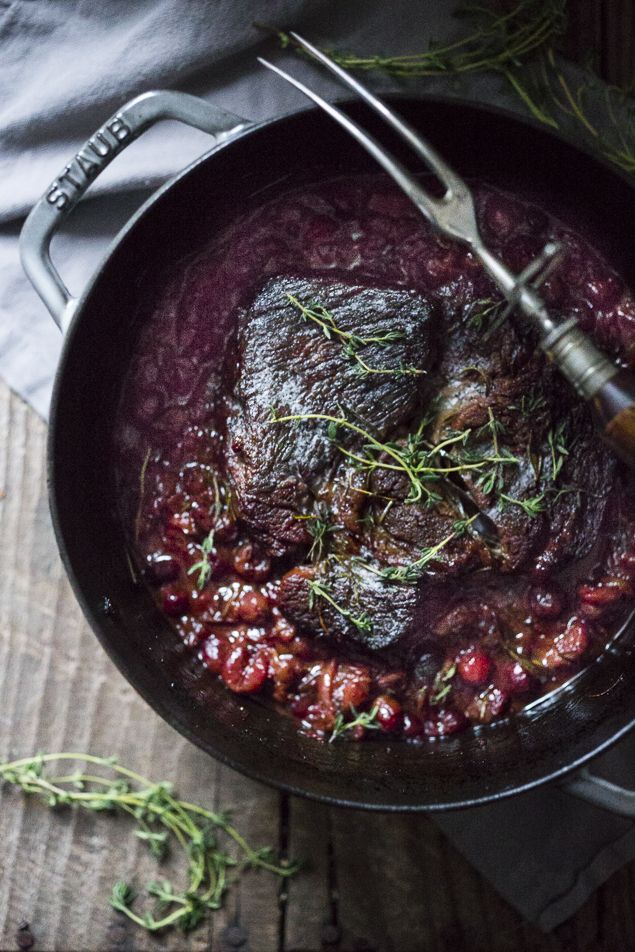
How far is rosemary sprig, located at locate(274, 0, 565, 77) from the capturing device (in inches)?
104

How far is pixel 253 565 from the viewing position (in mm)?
2551

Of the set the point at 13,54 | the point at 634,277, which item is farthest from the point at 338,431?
the point at 13,54

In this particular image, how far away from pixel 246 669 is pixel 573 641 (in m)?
0.95

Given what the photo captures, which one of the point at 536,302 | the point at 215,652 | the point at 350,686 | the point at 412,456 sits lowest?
the point at 350,686

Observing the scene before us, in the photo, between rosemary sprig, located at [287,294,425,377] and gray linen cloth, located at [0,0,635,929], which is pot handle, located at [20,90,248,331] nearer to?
gray linen cloth, located at [0,0,635,929]

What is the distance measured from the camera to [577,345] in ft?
6.74

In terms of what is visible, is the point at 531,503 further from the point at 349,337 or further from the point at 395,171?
the point at 395,171

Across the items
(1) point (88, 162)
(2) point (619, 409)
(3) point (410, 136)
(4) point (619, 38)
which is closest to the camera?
(2) point (619, 409)

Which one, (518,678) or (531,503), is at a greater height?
(531,503)

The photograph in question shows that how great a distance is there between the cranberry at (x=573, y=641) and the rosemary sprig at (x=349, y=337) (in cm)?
86

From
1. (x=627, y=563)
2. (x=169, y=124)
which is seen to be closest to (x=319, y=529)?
(x=627, y=563)

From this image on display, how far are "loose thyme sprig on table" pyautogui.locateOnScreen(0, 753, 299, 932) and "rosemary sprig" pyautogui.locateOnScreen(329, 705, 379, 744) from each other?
56 cm

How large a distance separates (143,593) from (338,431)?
2.50 feet

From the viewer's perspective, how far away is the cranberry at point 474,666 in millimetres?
2523
